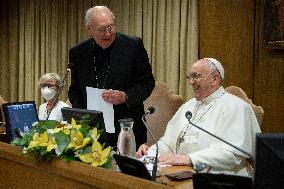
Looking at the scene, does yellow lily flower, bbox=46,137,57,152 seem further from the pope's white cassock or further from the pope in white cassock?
the pope's white cassock

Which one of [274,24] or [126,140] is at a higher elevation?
[274,24]

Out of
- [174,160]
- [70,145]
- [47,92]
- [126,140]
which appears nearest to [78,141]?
[70,145]

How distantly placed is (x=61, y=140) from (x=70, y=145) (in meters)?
0.06

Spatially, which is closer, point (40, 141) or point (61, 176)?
point (61, 176)

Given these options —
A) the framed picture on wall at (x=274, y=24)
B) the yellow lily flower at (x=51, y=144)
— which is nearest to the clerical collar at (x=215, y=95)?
the yellow lily flower at (x=51, y=144)

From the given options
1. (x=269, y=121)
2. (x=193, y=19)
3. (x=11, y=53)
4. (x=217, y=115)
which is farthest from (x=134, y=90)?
→ (x=11, y=53)

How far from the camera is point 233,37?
196 inches

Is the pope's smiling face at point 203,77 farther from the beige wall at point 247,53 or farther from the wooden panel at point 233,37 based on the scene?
the wooden panel at point 233,37

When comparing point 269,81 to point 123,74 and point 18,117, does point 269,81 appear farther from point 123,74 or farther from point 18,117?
point 18,117

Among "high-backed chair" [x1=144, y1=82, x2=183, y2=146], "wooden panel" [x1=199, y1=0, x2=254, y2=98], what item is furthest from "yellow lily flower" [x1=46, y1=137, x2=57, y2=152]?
"wooden panel" [x1=199, y1=0, x2=254, y2=98]

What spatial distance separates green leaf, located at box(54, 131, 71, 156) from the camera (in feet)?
7.46

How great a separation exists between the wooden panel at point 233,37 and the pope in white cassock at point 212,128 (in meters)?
1.64

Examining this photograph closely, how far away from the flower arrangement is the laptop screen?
0.56 meters

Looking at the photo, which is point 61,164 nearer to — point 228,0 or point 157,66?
point 228,0
